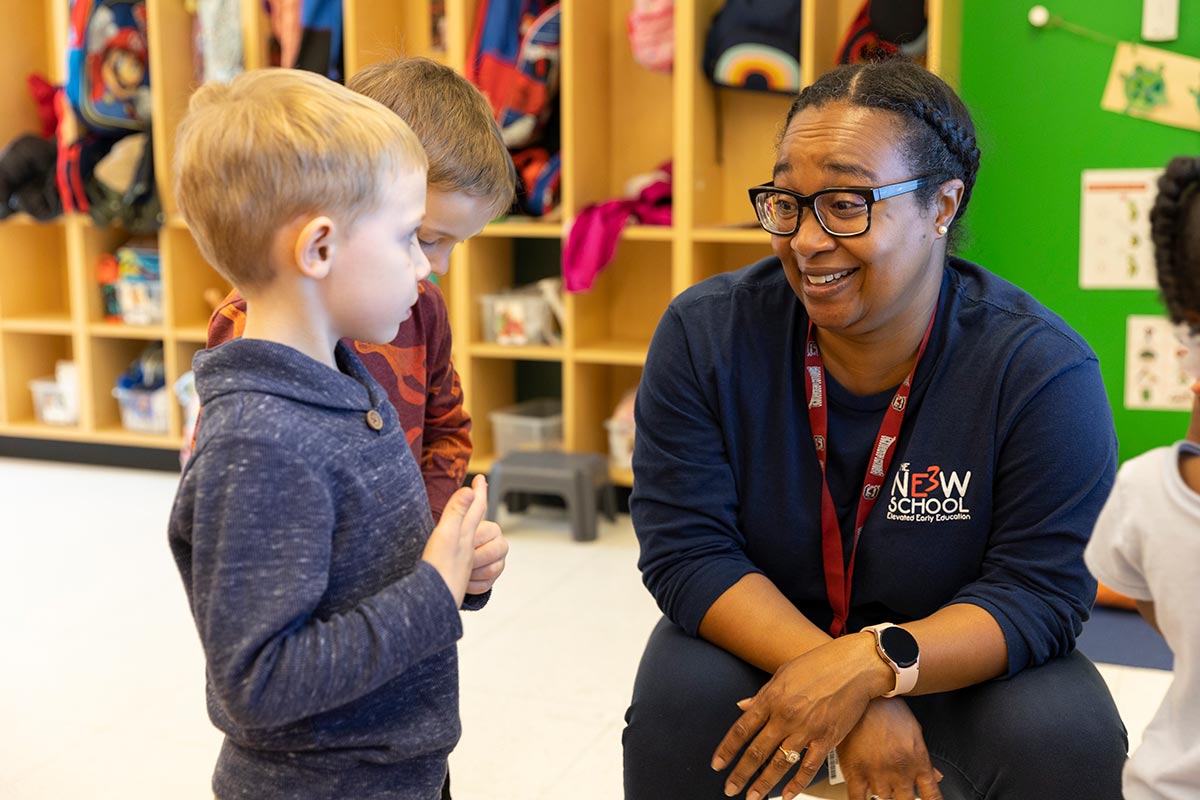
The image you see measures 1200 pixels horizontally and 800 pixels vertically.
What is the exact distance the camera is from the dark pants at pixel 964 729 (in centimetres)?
142

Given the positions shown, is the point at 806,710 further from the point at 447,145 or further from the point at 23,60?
the point at 23,60

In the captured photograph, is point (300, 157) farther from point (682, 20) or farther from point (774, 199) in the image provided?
point (682, 20)

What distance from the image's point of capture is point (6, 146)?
4414mm

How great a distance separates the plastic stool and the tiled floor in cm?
7

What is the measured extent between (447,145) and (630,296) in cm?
264

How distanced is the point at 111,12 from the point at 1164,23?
3.22 metres

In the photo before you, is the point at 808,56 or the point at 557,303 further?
the point at 557,303

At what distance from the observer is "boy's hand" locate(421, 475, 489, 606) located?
3.58 feet

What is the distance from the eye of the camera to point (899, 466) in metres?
1.59

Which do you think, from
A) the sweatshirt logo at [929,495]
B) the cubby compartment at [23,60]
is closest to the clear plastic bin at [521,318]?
the cubby compartment at [23,60]

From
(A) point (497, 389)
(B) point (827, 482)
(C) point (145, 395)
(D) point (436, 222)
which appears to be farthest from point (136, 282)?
(B) point (827, 482)

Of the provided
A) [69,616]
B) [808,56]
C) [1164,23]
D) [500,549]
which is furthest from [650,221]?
[500,549]

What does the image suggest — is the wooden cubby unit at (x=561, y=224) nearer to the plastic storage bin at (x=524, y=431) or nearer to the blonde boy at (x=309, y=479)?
the plastic storage bin at (x=524, y=431)

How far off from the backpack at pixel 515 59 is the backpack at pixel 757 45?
519 mm
